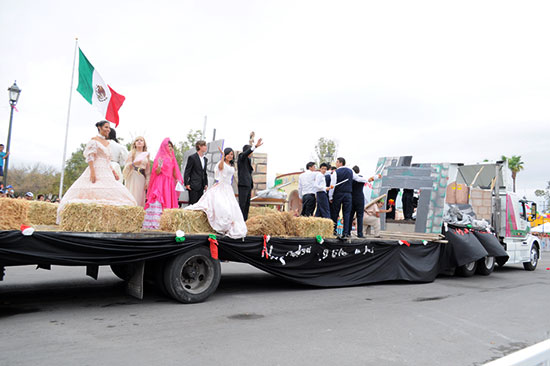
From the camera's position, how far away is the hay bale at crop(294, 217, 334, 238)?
25.5 feet

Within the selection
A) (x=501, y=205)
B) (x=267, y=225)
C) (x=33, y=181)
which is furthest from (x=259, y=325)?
(x=33, y=181)

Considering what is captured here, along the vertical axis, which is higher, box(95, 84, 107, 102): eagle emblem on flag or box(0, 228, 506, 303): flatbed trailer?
box(95, 84, 107, 102): eagle emblem on flag

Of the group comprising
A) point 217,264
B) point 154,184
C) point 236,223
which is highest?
point 154,184

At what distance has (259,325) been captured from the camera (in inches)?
204

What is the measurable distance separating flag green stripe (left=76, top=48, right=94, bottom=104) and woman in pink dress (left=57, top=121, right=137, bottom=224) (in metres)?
7.17

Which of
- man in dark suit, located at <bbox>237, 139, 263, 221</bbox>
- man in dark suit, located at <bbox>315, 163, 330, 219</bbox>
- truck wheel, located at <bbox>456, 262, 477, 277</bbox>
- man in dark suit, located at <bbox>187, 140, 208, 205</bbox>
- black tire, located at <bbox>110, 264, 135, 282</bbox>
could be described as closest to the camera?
black tire, located at <bbox>110, 264, 135, 282</bbox>

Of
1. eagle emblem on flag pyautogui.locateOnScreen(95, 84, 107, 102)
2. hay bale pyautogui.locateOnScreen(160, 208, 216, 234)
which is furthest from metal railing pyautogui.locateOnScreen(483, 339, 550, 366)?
eagle emblem on flag pyautogui.locateOnScreen(95, 84, 107, 102)

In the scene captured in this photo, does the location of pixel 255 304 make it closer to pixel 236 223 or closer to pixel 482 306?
pixel 236 223

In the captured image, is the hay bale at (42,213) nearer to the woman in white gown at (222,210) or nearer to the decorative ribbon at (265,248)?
the woman in white gown at (222,210)

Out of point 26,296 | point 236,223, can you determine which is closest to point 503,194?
point 236,223

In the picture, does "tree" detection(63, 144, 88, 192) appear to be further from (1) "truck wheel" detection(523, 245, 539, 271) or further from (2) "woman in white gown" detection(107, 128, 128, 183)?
(1) "truck wheel" detection(523, 245, 539, 271)

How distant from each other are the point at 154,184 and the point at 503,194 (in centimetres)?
1083

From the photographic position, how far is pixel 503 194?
12.8 meters

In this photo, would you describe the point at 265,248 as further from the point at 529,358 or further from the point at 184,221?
the point at 529,358
